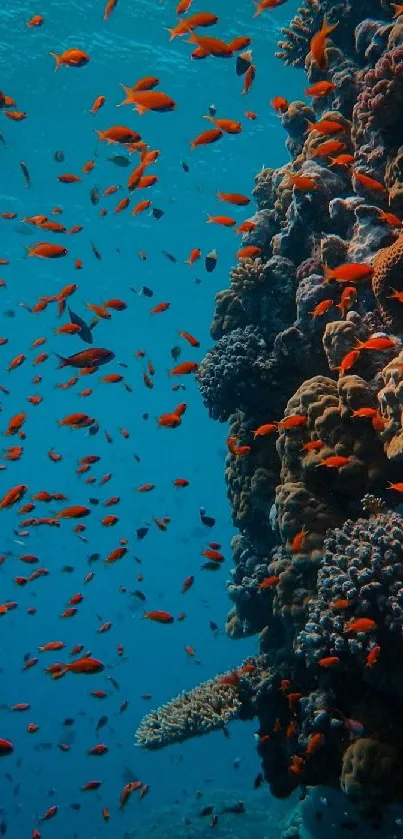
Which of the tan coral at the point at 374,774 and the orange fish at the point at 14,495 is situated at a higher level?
the orange fish at the point at 14,495

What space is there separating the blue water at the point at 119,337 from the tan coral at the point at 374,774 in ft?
26.3

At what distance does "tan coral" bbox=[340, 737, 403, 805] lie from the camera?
5582mm

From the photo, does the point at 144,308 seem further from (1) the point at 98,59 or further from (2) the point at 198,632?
(2) the point at 198,632

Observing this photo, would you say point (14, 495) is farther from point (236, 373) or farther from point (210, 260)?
point (210, 260)

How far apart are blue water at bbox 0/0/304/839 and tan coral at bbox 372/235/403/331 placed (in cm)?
610

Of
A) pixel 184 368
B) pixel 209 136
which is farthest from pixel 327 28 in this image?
pixel 184 368

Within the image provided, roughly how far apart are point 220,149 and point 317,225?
2635 centimetres

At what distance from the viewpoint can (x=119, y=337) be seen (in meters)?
63.3

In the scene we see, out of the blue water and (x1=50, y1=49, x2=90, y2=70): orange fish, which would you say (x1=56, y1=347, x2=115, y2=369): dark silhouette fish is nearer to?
the blue water

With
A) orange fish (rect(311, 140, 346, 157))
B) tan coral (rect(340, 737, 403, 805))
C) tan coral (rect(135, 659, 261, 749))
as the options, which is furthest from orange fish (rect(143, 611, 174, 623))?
orange fish (rect(311, 140, 346, 157))

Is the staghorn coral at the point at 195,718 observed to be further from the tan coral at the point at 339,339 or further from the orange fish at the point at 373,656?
the tan coral at the point at 339,339

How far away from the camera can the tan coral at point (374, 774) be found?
5582 millimetres

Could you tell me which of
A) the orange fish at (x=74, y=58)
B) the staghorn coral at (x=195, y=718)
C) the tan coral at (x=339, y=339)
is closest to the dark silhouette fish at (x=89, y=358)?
the tan coral at (x=339, y=339)

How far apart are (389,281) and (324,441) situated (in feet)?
6.22
